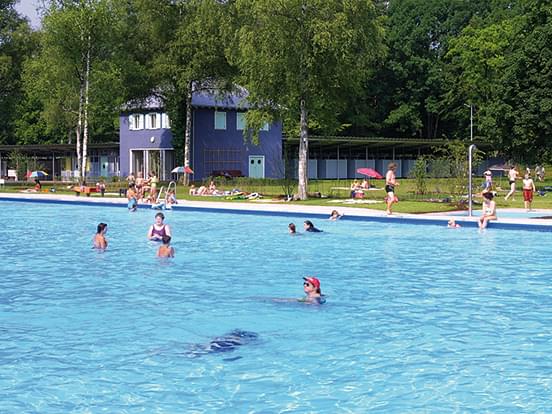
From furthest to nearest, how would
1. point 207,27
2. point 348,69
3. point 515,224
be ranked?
point 207,27
point 348,69
point 515,224

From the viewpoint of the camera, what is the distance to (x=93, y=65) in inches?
1962

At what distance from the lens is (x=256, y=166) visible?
5972 cm

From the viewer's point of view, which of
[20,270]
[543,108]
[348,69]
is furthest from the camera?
[543,108]

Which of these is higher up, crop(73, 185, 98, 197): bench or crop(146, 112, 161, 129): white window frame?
crop(146, 112, 161, 129): white window frame

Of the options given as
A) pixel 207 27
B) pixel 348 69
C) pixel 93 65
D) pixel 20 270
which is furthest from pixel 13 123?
pixel 20 270

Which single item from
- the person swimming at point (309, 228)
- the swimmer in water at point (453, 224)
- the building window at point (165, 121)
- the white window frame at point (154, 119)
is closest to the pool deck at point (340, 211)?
the swimmer in water at point (453, 224)

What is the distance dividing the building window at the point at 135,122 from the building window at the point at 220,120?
605 cm

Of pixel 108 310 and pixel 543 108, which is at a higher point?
pixel 543 108

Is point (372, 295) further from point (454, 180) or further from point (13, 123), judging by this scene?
point (13, 123)

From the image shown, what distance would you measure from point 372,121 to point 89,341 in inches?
3161

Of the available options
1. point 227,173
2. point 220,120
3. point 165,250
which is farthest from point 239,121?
point 165,250

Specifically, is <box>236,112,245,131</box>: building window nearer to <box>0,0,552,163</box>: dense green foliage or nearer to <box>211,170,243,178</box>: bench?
<box>211,170,243,178</box>: bench

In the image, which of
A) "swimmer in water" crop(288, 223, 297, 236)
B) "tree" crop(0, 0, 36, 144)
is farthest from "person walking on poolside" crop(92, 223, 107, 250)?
"tree" crop(0, 0, 36, 144)

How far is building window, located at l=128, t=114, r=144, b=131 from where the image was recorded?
58.4m
